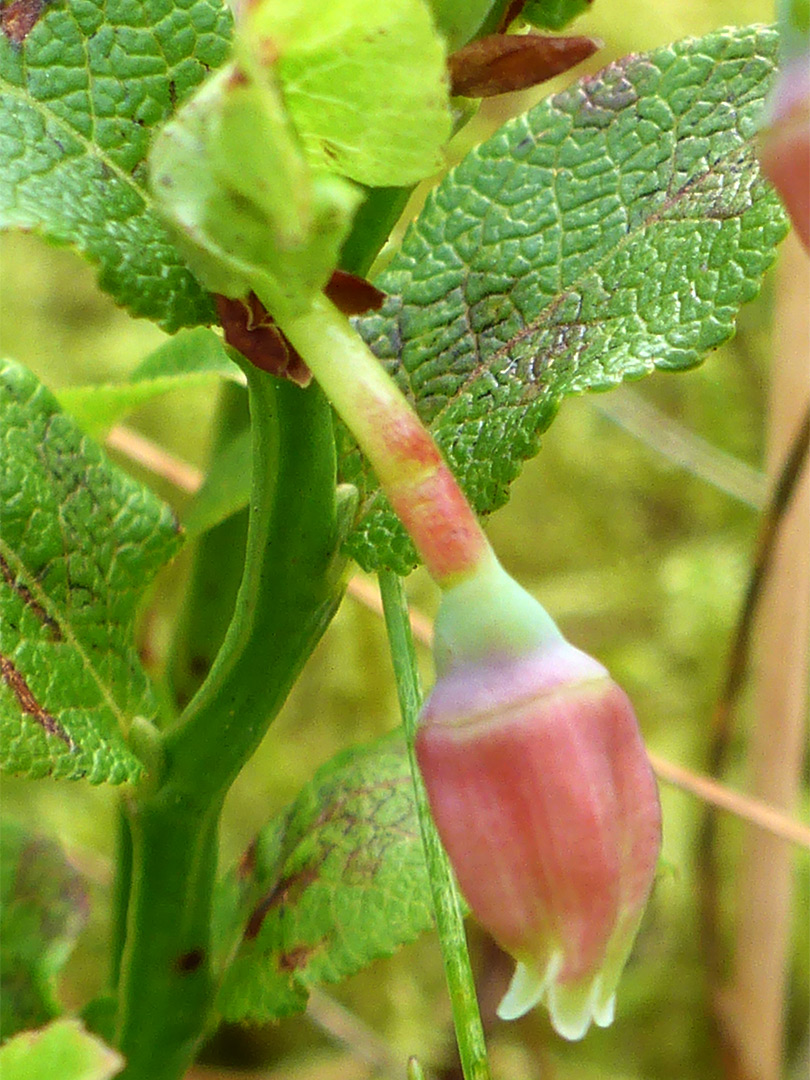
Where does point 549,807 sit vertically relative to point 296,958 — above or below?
above

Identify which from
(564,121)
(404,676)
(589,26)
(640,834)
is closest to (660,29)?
(589,26)

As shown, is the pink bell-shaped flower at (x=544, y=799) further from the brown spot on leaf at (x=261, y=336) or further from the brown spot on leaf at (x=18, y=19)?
the brown spot on leaf at (x=18, y=19)

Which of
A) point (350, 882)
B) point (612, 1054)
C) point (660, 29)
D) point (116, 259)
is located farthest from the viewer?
point (660, 29)

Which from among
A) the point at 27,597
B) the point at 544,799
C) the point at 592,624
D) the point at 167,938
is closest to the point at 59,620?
the point at 27,597

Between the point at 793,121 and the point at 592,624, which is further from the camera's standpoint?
the point at 592,624

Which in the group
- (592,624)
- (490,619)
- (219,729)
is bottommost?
(592,624)

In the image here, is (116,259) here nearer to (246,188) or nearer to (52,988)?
(246,188)

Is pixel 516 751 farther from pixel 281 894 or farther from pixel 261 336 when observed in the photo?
pixel 281 894
